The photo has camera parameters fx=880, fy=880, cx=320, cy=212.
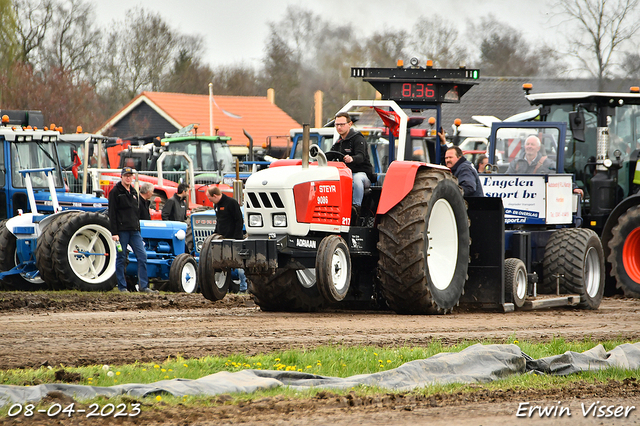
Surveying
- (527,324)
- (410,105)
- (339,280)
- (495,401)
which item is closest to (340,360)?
(495,401)

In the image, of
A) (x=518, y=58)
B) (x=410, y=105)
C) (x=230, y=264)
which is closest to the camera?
(x=230, y=264)

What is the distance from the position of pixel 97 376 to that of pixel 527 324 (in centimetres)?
506

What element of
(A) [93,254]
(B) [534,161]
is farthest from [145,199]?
(B) [534,161]

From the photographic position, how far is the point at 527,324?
9211mm

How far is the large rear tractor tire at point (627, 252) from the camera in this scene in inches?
524

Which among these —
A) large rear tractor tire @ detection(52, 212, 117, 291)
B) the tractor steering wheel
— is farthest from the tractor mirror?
large rear tractor tire @ detection(52, 212, 117, 291)

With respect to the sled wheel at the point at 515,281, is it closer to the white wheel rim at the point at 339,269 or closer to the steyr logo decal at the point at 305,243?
the white wheel rim at the point at 339,269

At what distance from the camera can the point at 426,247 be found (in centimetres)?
928

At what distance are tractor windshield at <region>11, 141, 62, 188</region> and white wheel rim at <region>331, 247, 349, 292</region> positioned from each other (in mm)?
7634

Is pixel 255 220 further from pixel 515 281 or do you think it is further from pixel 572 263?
pixel 572 263

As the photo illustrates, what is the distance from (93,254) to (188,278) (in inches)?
59.8

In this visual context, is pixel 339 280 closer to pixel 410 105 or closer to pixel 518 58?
pixel 410 105

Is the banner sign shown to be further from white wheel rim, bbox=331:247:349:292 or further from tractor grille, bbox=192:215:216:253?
tractor grille, bbox=192:215:216:253

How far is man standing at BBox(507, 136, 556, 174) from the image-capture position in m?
12.3
